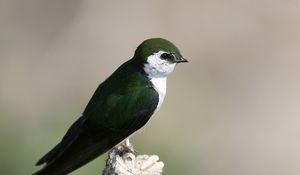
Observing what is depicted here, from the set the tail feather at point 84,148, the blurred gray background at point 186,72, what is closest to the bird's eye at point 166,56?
the tail feather at point 84,148

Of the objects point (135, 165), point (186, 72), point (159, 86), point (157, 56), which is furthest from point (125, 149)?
point (186, 72)

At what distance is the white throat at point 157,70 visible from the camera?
567cm

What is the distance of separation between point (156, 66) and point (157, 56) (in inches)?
2.3

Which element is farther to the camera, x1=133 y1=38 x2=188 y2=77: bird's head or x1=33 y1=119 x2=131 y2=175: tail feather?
x1=133 y1=38 x2=188 y2=77: bird's head

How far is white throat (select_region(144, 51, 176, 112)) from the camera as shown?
567cm

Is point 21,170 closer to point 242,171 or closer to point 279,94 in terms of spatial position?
point 242,171

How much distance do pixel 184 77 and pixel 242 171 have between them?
1.24 m

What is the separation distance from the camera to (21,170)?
7.25 metres

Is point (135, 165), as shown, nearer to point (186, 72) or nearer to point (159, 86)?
point (159, 86)

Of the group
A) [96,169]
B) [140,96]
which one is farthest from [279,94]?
[140,96]

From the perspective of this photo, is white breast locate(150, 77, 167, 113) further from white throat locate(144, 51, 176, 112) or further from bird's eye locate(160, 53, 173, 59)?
bird's eye locate(160, 53, 173, 59)

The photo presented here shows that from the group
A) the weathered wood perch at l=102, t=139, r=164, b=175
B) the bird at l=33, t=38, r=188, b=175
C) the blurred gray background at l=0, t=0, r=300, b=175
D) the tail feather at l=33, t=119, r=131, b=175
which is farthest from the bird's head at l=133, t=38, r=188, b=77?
the blurred gray background at l=0, t=0, r=300, b=175

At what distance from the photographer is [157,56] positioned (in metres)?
5.66

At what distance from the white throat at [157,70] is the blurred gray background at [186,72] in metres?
2.15
